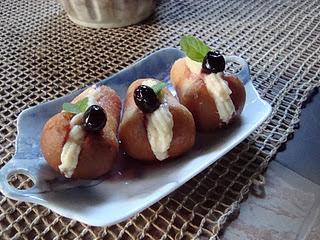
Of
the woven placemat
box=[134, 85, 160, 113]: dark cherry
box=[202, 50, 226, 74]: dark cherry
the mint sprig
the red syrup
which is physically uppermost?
the mint sprig

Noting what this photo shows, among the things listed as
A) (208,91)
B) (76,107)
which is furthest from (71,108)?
(208,91)

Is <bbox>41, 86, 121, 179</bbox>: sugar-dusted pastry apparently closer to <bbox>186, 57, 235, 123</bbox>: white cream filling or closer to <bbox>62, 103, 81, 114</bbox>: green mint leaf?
<bbox>62, 103, 81, 114</bbox>: green mint leaf

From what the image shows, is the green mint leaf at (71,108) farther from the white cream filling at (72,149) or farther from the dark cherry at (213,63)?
the dark cherry at (213,63)

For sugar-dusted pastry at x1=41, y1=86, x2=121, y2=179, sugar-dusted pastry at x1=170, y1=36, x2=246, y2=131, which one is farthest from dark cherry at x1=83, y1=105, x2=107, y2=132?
sugar-dusted pastry at x1=170, y1=36, x2=246, y2=131

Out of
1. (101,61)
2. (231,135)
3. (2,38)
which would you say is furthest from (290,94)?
A: (2,38)

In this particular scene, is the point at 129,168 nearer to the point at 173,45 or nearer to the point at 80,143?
the point at 80,143

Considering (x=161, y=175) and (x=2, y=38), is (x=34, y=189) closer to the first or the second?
(x=161, y=175)

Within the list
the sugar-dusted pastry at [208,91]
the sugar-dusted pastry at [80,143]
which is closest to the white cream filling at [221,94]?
the sugar-dusted pastry at [208,91]
